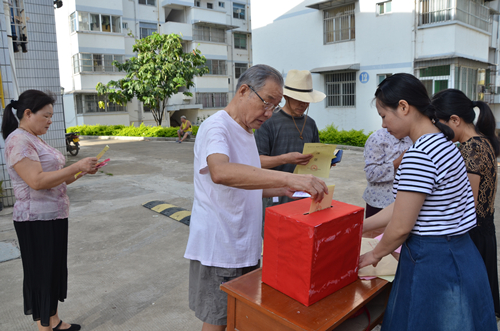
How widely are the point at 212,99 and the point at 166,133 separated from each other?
9.18 meters

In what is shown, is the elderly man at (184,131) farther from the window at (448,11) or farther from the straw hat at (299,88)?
the straw hat at (299,88)

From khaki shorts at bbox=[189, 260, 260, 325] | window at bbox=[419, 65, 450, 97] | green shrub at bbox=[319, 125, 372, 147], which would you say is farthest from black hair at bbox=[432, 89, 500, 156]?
window at bbox=[419, 65, 450, 97]

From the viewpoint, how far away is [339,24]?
14.2 m

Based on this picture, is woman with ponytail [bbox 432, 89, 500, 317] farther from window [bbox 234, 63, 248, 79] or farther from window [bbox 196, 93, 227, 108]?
window [bbox 234, 63, 248, 79]

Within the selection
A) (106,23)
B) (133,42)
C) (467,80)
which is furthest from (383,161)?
(133,42)

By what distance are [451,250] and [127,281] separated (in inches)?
109

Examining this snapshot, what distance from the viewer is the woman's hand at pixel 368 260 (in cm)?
160

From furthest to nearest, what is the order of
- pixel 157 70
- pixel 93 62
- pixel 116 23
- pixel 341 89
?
1. pixel 116 23
2. pixel 93 62
3. pixel 157 70
4. pixel 341 89

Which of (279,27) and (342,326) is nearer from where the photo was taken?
(342,326)

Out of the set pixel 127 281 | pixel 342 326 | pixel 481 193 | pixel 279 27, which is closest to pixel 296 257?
pixel 342 326

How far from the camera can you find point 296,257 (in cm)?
140

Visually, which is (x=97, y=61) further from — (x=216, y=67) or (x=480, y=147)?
(x=480, y=147)

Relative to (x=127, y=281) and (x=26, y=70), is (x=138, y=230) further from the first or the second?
(x=26, y=70)

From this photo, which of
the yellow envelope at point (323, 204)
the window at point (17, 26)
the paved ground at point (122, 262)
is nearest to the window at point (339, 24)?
the paved ground at point (122, 262)
